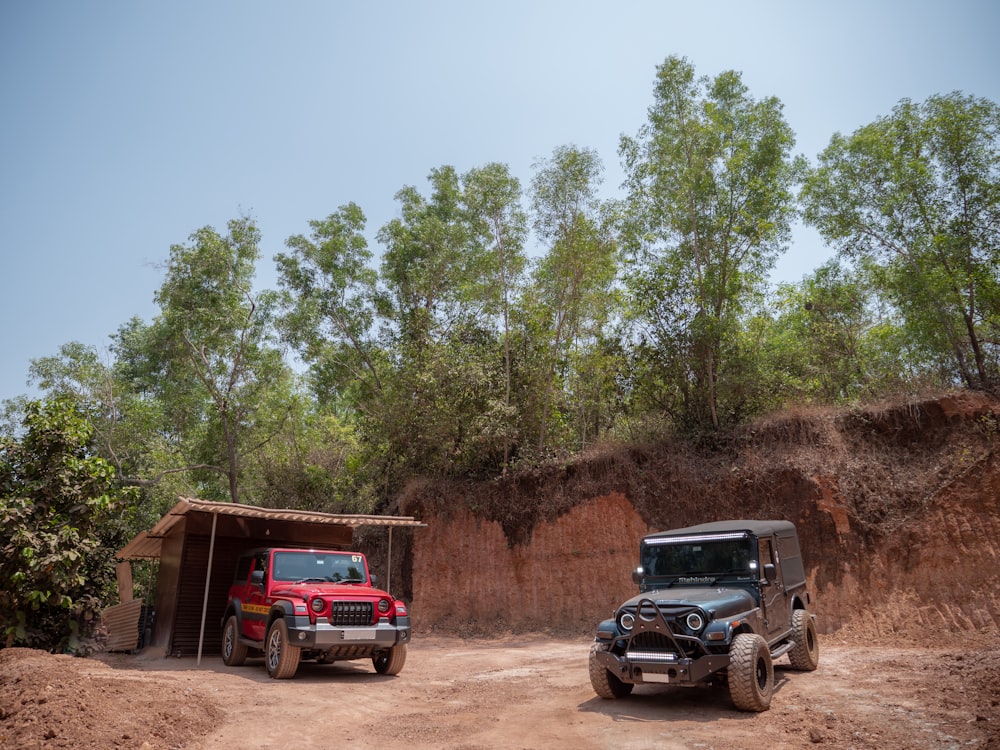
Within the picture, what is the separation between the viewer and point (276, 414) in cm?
2552

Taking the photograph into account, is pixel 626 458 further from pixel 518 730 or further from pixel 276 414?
pixel 276 414

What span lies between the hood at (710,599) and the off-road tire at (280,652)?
17.7 ft

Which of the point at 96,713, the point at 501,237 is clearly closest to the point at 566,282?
the point at 501,237

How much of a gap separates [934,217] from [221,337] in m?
22.6

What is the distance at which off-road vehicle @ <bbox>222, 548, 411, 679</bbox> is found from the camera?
10.1m

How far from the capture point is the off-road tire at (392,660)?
36.8ft

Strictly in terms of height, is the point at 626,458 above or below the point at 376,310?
below

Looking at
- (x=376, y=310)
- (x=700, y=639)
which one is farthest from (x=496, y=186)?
(x=700, y=639)

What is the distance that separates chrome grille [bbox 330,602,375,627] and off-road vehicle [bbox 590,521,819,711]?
13.5 ft

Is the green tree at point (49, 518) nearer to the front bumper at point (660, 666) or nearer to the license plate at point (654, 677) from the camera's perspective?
the front bumper at point (660, 666)

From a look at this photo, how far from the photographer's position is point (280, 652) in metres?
10.2

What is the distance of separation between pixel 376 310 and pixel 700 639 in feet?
64.6

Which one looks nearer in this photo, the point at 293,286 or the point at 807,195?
the point at 807,195

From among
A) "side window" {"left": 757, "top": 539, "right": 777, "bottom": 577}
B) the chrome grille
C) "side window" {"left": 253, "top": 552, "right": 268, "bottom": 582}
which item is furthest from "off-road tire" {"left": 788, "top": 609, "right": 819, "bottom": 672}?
"side window" {"left": 253, "top": 552, "right": 268, "bottom": 582}
